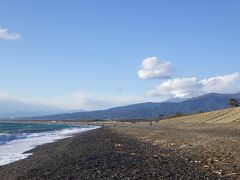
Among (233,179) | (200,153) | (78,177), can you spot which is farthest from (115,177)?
(200,153)

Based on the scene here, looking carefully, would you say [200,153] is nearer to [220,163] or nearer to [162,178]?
[220,163]

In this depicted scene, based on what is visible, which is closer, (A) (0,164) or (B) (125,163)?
(B) (125,163)

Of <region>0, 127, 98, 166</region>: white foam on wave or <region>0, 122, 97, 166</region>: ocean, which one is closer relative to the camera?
<region>0, 127, 98, 166</region>: white foam on wave

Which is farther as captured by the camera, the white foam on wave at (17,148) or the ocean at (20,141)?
the ocean at (20,141)

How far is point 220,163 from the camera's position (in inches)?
807

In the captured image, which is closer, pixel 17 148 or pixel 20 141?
pixel 17 148

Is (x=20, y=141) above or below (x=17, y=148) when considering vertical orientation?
above

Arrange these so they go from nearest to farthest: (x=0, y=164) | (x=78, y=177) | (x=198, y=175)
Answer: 1. (x=198, y=175)
2. (x=78, y=177)
3. (x=0, y=164)

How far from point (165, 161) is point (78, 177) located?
5.28m

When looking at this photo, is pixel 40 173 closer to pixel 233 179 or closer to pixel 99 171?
pixel 99 171

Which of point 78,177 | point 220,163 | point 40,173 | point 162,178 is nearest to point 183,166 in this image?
point 220,163

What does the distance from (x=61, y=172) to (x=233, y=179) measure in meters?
9.01

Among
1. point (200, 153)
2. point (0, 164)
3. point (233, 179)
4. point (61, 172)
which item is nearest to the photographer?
point (233, 179)

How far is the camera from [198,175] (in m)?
18.0
